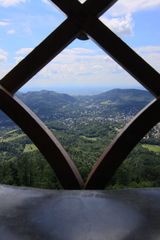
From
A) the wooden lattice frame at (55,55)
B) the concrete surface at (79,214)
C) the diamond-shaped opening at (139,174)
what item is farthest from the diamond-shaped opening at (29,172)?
the concrete surface at (79,214)

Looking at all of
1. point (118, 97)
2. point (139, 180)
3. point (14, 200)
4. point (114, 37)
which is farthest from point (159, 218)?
point (118, 97)

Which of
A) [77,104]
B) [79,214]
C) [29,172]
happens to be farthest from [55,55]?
[77,104]

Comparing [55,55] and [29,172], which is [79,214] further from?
[29,172]

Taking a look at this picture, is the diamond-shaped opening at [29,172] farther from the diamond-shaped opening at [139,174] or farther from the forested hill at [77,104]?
the forested hill at [77,104]

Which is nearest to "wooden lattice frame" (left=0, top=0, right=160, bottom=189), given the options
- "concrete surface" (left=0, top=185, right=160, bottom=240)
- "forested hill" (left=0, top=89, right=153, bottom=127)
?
"concrete surface" (left=0, top=185, right=160, bottom=240)

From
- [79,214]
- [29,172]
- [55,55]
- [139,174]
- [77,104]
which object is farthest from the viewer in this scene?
[77,104]

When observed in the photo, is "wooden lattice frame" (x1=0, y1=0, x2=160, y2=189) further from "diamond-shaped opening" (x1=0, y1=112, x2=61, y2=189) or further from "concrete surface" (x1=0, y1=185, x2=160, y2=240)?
"diamond-shaped opening" (x1=0, y1=112, x2=61, y2=189)
